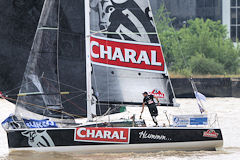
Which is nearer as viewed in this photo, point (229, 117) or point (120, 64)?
point (120, 64)

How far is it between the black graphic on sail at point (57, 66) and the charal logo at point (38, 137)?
962mm

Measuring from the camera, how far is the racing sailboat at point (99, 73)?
16609 millimetres

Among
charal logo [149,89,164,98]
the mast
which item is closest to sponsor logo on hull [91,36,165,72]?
the mast

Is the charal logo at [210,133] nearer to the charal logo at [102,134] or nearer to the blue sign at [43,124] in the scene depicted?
the charal logo at [102,134]

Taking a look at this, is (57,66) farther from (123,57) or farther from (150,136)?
(150,136)

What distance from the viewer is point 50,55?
17.4 meters

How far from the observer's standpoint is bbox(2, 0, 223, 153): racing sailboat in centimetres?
1661

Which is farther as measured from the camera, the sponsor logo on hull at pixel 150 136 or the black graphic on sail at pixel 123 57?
the black graphic on sail at pixel 123 57

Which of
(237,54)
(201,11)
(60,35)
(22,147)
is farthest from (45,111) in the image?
(201,11)

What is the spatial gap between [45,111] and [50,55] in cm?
194

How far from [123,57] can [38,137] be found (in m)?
3.94

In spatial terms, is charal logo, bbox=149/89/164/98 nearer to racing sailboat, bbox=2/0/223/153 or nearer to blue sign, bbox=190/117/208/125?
racing sailboat, bbox=2/0/223/153

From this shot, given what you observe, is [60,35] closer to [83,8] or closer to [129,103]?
[83,8]

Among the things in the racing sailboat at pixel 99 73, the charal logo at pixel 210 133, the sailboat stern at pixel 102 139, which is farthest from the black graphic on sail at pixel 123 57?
the charal logo at pixel 210 133
